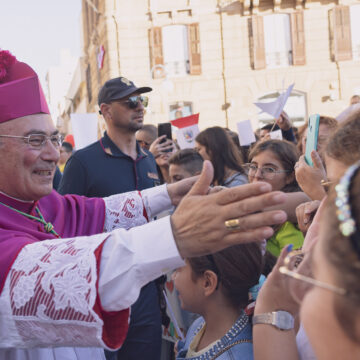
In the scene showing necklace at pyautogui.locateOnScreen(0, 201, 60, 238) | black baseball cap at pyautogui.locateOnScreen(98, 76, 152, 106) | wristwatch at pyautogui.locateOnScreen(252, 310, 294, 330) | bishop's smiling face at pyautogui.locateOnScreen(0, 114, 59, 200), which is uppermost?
black baseball cap at pyautogui.locateOnScreen(98, 76, 152, 106)

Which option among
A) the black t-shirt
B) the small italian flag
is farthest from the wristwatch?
the small italian flag

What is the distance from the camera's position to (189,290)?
2.53m

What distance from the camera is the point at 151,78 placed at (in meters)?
19.5

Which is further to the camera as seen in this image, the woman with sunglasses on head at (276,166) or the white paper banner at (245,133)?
the white paper banner at (245,133)

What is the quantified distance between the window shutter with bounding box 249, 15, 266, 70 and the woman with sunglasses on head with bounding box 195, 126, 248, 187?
593 inches

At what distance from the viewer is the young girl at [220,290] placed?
2408mm

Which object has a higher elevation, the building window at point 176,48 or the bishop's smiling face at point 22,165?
the building window at point 176,48

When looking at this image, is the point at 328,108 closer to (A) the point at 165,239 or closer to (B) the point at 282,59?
(B) the point at 282,59

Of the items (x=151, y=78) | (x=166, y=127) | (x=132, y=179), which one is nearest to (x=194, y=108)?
(x=151, y=78)

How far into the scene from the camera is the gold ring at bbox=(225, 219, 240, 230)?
149cm

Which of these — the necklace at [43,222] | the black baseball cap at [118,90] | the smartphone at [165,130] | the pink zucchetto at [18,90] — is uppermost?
the black baseball cap at [118,90]

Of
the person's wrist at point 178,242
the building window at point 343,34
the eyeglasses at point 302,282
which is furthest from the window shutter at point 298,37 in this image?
the person's wrist at point 178,242

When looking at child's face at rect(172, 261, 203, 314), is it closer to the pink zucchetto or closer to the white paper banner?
the pink zucchetto

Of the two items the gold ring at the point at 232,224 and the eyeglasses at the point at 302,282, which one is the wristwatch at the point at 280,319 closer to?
the eyeglasses at the point at 302,282
